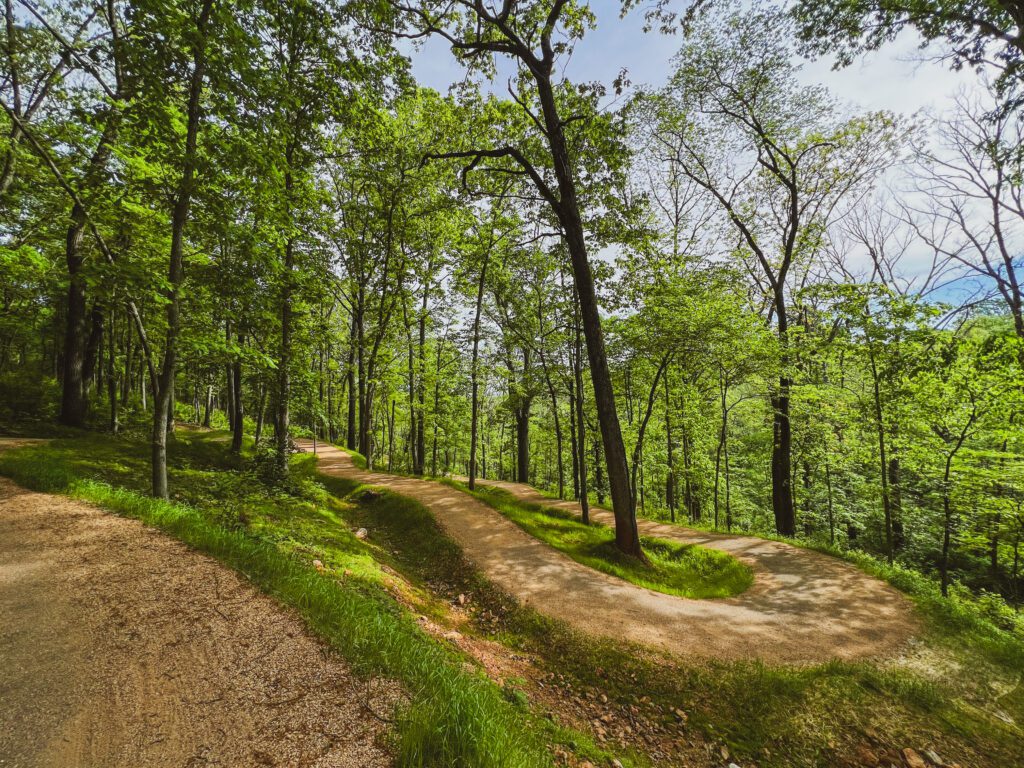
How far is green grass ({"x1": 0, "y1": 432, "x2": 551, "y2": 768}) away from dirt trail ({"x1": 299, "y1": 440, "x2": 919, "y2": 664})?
283 centimetres

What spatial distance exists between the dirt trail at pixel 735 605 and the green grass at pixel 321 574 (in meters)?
2.83

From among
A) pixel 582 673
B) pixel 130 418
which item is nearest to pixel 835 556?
pixel 582 673

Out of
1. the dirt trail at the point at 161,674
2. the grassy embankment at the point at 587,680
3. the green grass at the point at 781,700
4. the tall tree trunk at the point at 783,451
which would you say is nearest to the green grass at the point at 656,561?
the green grass at the point at 781,700

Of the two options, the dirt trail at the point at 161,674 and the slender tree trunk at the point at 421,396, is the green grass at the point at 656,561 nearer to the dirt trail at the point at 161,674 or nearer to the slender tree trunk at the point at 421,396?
the dirt trail at the point at 161,674

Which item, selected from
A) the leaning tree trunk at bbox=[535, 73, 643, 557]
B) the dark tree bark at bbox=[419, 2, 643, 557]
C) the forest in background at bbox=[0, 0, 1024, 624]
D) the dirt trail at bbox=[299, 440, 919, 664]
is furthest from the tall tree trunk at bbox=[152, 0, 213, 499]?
the leaning tree trunk at bbox=[535, 73, 643, 557]

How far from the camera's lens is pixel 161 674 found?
9.12 feet

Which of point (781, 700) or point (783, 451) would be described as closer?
point (781, 700)

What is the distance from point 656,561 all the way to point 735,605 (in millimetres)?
2126

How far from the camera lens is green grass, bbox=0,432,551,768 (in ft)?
8.29

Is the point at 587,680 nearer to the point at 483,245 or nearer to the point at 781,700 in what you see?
the point at 781,700

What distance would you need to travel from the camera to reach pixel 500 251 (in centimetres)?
1526

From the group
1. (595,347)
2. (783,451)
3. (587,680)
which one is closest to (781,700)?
(587,680)

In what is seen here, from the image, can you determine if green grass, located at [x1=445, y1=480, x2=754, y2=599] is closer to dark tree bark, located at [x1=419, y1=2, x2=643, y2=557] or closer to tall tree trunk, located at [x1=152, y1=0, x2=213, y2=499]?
dark tree bark, located at [x1=419, y1=2, x2=643, y2=557]

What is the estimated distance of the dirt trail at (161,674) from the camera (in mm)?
2232
